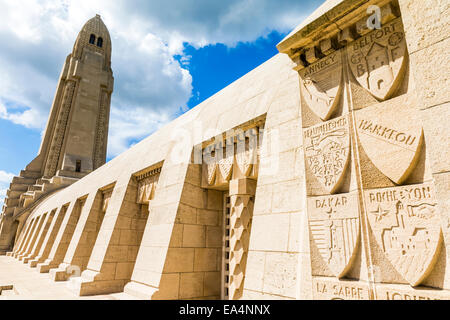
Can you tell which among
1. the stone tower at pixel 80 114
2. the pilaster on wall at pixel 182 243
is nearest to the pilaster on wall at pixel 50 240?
the pilaster on wall at pixel 182 243

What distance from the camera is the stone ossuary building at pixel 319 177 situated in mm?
2365

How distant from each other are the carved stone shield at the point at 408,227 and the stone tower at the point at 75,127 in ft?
118

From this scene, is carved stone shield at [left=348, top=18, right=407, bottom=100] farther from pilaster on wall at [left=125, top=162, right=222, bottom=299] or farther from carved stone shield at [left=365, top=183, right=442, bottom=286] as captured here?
pilaster on wall at [left=125, top=162, right=222, bottom=299]

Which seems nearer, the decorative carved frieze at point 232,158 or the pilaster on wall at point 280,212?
the pilaster on wall at point 280,212

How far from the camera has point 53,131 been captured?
38344 mm

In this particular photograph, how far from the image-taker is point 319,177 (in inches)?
→ 125

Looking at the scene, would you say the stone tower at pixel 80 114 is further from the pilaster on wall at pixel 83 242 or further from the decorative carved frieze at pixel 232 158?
the decorative carved frieze at pixel 232 158

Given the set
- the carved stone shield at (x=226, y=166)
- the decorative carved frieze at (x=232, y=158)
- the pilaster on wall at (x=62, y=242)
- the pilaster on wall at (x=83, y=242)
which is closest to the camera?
the decorative carved frieze at (x=232, y=158)

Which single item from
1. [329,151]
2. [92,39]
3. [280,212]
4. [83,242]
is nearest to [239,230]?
[280,212]

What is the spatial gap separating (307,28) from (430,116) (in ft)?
6.03

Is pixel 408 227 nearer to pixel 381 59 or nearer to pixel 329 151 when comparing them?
pixel 329 151

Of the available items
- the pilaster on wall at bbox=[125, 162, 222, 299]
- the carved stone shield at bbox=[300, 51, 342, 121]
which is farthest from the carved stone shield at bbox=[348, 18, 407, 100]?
the pilaster on wall at bbox=[125, 162, 222, 299]

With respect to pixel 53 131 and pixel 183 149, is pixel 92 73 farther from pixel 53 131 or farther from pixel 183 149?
pixel 183 149

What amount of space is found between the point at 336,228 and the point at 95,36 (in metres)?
49.4
